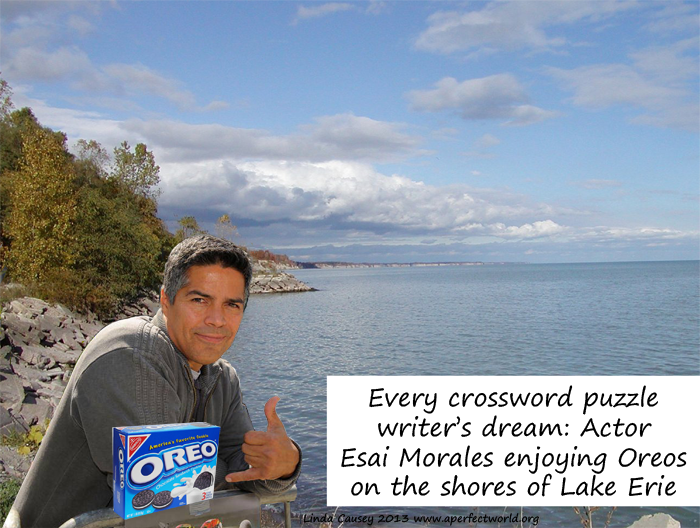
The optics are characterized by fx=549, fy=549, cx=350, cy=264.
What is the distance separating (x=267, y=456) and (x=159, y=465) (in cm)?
65

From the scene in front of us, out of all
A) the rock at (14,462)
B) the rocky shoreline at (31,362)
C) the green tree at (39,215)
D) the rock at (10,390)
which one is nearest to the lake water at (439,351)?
the rock at (14,462)

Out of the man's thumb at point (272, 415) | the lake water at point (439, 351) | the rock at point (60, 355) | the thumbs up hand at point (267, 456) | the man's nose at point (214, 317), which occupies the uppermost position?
the man's nose at point (214, 317)

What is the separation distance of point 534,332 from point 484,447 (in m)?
31.6

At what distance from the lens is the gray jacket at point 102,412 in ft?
6.99

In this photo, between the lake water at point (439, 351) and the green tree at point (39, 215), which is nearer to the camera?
the lake water at point (439, 351)

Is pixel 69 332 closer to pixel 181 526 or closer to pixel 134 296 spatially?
pixel 134 296

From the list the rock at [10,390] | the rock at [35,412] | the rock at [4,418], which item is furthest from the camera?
the rock at [10,390]

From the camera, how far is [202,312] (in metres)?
2.52

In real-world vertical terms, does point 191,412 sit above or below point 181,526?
above

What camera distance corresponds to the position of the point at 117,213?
39.2 m

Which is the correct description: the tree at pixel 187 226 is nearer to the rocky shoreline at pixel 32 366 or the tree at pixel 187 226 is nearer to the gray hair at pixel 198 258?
the rocky shoreline at pixel 32 366

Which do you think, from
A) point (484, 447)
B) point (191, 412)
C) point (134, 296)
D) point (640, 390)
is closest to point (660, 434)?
point (640, 390)

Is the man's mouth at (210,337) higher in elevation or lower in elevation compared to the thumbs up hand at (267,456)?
higher

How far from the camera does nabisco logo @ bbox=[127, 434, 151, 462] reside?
183cm
